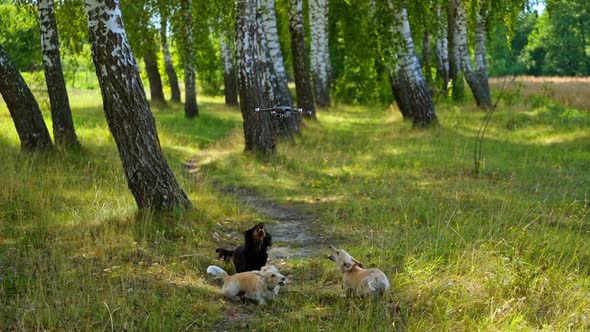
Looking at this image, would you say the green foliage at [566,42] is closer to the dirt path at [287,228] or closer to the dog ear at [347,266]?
the dirt path at [287,228]

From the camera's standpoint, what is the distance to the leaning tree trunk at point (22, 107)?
10984mm

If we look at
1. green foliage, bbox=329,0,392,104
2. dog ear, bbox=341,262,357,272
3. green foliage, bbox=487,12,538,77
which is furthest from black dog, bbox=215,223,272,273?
green foliage, bbox=487,12,538,77

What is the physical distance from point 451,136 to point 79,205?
33.7ft

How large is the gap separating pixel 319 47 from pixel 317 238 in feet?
58.8

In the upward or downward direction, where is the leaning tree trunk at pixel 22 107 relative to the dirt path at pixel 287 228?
upward

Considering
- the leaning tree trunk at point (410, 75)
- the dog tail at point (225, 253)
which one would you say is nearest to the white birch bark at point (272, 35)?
the leaning tree trunk at point (410, 75)

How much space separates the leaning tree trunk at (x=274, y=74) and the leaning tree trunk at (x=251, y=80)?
4.53 feet

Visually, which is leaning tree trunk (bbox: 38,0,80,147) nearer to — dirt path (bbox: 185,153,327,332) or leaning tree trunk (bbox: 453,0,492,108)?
dirt path (bbox: 185,153,327,332)

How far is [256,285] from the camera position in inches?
224

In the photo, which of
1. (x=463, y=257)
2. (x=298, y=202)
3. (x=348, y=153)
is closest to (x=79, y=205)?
(x=298, y=202)

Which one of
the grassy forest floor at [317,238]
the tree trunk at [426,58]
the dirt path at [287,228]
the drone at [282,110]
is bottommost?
the dirt path at [287,228]

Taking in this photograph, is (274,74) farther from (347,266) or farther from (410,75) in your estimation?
(347,266)

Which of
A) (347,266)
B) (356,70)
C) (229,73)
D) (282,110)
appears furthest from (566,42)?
(347,266)

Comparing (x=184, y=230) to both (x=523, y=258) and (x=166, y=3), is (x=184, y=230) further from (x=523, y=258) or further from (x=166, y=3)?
(x=166, y=3)
